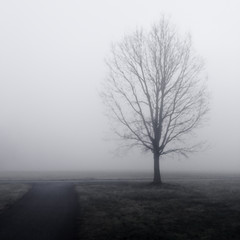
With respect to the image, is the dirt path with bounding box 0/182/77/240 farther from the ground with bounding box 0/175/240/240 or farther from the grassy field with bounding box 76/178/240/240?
the grassy field with bounding box 76/178/240/240

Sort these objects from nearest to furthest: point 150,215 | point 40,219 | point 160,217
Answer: point 40,219 → point 160,217 → point 150,215

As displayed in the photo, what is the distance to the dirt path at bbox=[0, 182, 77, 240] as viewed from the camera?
436 inches

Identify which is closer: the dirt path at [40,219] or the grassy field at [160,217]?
the dirt path at [40,219]

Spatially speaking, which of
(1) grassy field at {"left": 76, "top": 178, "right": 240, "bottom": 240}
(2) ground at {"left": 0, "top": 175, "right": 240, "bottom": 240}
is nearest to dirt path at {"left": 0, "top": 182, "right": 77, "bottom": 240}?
(2) ground at {"left": 0, "top": 175, "right": 240, "bottom": 240}

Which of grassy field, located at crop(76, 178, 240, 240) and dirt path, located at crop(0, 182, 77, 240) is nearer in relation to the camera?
dirt path, located at crop(0, 182, 77, 240)

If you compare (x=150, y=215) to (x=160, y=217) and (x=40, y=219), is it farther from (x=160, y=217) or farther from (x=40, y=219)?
(x=40, y=219)

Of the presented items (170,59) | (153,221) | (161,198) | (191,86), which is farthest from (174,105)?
(153,221)

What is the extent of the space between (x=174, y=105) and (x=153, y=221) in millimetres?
18250

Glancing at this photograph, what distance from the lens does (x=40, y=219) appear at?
13695mm

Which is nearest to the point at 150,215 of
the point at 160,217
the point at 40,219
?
the point at 160,217

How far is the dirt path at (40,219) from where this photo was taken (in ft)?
36.3

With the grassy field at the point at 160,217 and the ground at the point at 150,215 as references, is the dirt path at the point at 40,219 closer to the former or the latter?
the ground at the point at 150,215

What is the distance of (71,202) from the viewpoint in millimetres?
18484

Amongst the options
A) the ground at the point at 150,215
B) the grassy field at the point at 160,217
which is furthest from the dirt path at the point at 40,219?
the grassy field at the point at 160,217
